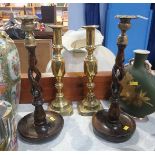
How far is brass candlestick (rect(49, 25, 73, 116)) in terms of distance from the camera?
56 centimetres

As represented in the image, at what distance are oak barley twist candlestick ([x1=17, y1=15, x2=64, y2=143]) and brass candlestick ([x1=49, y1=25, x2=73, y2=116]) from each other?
4 centimetres

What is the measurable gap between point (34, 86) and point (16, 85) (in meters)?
0.08

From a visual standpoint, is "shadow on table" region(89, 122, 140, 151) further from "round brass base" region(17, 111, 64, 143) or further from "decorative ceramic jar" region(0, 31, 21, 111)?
"decorative ceramic jar" region(0, 31, 21, 111)

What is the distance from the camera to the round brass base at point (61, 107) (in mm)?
628

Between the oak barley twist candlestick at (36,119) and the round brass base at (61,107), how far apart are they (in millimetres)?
37

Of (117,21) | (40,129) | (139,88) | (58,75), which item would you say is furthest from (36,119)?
(117,21)

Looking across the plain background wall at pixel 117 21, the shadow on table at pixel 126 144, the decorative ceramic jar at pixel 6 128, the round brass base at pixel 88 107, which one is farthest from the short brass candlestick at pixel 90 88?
the plain background wall at pixel 117 21

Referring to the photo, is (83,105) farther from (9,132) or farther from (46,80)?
(9,132)

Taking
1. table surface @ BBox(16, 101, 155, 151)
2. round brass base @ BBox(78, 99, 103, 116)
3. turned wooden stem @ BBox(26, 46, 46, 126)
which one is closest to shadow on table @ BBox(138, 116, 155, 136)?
table surface @ BBox(16, 101, 155, 151)

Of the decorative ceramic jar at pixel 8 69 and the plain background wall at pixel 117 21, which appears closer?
the decorative ceramic jar at pixel 8 69

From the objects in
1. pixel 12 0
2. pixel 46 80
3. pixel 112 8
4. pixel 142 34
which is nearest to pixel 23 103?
pixel 46 80

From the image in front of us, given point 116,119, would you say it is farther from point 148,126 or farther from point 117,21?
point 117,21

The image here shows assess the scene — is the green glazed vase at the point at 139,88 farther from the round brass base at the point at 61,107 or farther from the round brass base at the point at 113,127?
the round brass base at the point at 61,107

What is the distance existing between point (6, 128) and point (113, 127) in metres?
0.27
